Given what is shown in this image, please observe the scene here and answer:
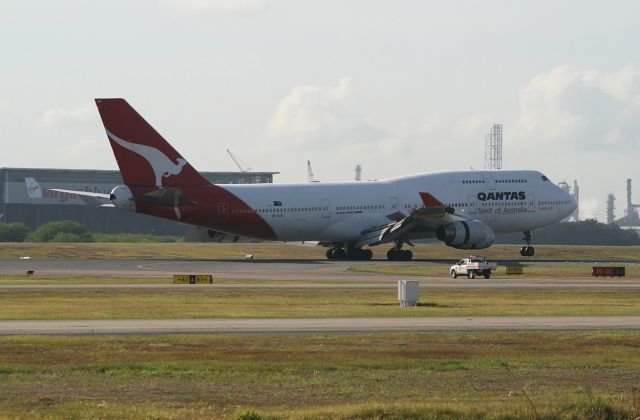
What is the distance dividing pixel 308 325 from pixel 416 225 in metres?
50.8

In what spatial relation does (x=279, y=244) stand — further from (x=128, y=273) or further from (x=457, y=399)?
(x=457, y=399)

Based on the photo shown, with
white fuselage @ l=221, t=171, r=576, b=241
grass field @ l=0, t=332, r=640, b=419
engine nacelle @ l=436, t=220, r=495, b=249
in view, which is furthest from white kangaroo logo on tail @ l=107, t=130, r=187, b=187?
grass field @ l=0, t=332, r=640, b=419

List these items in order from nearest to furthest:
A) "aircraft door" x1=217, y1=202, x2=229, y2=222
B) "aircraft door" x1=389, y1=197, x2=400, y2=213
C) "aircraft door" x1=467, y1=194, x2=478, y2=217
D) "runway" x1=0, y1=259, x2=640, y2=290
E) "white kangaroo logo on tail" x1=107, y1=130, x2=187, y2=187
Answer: "runway" x1=0, y1=259, x2=640, y2=290 < "white kangaroo logo on tail" x1=107, y1=130, x2=187, y2=187 < "aircraft door" x1=217, y1=202, x2=229, y2=222 < "aircraft door" x1=389, y1=197, x2=400, y2=213 < "aircraft door" x1=467, y1=194, x2=478, y2=217

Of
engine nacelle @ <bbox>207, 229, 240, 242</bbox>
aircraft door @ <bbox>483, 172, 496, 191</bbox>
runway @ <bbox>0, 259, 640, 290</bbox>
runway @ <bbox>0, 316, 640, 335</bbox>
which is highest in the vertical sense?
aircraft door @ <bbox>483, 172, 496, 191</bbox>

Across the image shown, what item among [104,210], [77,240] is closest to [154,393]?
[77,240]

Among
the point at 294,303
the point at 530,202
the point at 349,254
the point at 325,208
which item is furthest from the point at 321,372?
the point at 530,202

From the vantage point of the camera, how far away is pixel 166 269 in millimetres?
82625

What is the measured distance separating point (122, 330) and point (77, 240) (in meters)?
102

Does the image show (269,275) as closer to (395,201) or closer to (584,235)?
(395,201)

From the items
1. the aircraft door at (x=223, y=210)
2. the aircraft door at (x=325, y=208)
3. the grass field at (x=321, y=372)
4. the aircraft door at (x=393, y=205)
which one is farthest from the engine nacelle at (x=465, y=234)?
the grass field at (x=321, y=372)

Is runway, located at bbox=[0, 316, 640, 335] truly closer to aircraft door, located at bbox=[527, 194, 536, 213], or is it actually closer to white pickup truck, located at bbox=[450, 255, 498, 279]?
white pickup truck, located at bbox=[450, 255, 498, 279]

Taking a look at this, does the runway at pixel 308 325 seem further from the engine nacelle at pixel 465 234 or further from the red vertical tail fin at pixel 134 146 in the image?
the engine nacelle at pixel 465 234

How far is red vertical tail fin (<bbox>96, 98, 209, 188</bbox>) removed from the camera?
86188 millimetres

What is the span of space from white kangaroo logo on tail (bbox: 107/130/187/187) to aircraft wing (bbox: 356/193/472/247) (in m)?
14.9
